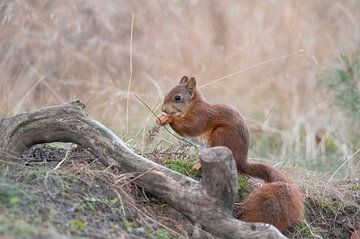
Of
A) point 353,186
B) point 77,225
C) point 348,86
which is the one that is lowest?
point 353,186

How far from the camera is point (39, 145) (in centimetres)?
373

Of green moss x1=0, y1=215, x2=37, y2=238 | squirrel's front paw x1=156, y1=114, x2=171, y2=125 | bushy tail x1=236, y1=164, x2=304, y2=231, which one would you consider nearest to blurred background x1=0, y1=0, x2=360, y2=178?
squirrel's front paw x1=156, y1=114, x2=171, y2=125

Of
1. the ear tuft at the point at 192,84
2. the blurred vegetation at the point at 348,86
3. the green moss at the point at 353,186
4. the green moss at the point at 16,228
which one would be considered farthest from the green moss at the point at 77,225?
the blurred vegetation at the point at 348,86

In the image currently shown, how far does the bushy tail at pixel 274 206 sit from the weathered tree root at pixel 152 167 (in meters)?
0.31

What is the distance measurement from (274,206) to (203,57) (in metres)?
4.37

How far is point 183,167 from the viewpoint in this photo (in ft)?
12.5

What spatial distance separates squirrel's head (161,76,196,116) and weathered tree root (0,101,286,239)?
1.95 feet

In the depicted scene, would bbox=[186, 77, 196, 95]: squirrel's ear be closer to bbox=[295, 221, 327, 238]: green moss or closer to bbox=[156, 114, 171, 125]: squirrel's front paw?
bbox=[156, 114, 171, 125]: squirrel's front paw

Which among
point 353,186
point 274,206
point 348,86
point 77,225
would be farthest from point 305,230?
point 348,86

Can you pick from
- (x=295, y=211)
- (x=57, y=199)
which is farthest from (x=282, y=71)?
(x=57, y=199)

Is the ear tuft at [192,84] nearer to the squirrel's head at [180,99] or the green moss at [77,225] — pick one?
the squirrel's head at [180,99]

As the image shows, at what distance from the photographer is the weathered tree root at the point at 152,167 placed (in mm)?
3053

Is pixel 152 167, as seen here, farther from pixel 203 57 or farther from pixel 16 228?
pixel 203 57

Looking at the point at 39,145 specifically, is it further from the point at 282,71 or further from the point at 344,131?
the point at 282,71
